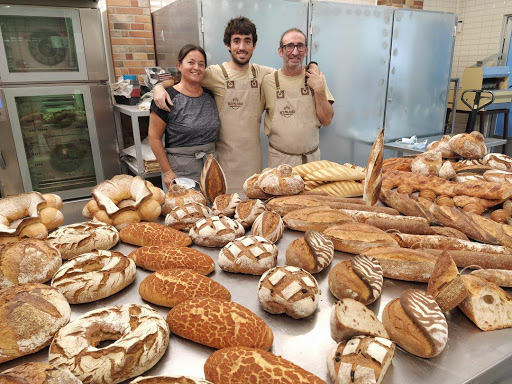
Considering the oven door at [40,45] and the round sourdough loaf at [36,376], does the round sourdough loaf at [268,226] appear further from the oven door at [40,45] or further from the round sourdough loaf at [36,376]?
the oven door at [40,45]

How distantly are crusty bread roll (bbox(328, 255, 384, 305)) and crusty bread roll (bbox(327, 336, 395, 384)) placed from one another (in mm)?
190

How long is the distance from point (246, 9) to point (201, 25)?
1.53ft

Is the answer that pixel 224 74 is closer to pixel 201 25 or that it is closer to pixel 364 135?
pixel 201 25

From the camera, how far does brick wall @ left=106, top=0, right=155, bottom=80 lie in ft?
12.6

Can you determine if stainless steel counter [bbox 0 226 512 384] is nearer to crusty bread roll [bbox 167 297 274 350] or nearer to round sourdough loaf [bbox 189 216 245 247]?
crusty bread roll [bbox 167 297 274 350]

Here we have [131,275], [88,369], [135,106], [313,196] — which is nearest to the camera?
[88,369]

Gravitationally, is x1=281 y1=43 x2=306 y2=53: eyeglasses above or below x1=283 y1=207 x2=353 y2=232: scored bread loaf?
above

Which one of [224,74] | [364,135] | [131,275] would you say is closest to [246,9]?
[224,74]

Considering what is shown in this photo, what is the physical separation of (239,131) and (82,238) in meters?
1.98

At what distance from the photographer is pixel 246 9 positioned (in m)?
3.15

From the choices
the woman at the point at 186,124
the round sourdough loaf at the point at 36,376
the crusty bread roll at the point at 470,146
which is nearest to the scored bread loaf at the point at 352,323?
the round sourdough loaf at the point at 36,376

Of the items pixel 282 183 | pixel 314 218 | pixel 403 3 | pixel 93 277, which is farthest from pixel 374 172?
pixel 403 3

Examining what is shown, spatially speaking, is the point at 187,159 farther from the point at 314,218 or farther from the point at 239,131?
the point at 314,218

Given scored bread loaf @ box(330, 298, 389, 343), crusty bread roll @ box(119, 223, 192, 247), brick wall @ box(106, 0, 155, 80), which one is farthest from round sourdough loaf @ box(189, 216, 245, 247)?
brick wall @ box(106, 0, 155, 80)
